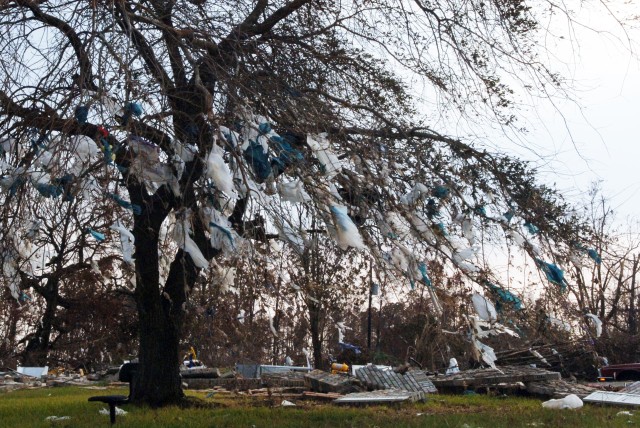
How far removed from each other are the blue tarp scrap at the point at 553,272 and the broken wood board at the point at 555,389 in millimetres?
5567

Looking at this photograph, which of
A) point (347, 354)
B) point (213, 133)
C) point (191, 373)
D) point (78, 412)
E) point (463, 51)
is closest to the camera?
point (213, 133)

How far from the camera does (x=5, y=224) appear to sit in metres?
5.62

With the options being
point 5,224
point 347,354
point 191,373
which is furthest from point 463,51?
point 347,354

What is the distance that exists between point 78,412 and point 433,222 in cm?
542

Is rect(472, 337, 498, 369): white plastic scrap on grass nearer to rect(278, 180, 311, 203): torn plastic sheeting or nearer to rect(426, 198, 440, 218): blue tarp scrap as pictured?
rect(426, 198, 440, 218): blue tarp scrap

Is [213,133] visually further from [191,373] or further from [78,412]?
[191,373]

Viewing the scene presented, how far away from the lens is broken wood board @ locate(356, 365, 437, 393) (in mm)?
12648

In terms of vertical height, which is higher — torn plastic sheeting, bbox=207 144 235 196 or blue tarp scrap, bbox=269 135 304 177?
blue tarp scrap, bbox=269 135 304 177

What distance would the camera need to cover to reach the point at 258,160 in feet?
17.4

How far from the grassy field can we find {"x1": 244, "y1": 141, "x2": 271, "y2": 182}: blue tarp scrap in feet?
12.6

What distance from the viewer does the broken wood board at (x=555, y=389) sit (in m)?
12.1

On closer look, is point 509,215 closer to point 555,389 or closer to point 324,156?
point 324,156

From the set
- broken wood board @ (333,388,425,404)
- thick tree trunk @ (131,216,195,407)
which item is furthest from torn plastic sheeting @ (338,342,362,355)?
thick tree trunk @ (131,216,195,407)

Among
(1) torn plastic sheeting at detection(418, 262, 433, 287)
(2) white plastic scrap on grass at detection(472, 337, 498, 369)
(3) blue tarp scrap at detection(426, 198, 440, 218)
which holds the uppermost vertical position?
(3) blue tarp scrap at detection(426, 198, 440, 218)
